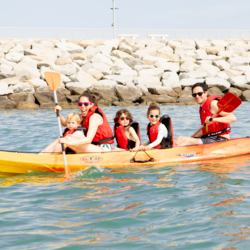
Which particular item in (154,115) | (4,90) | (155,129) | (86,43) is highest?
(86,43)

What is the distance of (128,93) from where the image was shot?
1750cm

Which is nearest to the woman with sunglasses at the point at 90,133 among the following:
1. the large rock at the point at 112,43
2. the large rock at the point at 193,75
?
the large rock at the point at 193,75

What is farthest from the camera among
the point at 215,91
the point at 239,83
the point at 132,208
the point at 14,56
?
the point at 14,56

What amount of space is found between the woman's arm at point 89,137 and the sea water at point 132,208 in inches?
18.9

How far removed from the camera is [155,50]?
2452 cm

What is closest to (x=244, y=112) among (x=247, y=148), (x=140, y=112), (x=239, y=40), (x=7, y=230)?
(x=140, y=112)

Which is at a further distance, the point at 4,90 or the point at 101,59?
the point at 101,59

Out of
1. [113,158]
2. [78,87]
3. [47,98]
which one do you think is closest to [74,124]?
[113,158]

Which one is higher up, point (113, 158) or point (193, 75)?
point (193, 75)

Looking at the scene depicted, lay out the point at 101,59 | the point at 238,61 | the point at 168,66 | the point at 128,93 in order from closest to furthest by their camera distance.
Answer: the point at 128,93, the point at 101,59, the point at 168,66, the point at 238,61

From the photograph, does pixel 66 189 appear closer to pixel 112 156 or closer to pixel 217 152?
pixel 112 156

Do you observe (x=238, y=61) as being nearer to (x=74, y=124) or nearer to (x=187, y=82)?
(x=187, y=82)

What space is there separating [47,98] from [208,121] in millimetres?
11907

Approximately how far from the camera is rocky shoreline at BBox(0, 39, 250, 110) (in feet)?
56.3
